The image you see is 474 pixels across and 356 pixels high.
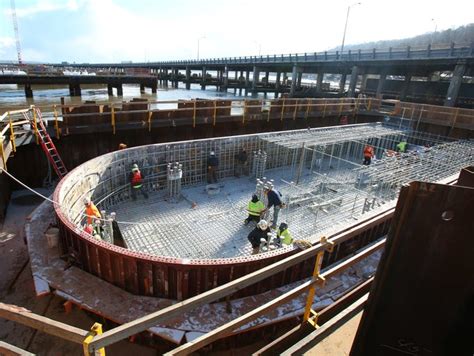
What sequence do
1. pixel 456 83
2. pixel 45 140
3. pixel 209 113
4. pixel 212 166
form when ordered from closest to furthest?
pixel 45 140 → pixel 212 166 → pixel 209 113 → pixel 456 83

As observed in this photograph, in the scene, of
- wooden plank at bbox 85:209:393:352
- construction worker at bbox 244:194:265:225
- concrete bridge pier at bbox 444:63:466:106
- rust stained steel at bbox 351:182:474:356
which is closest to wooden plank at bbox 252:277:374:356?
wooden plank at bbox 85:209:393:352

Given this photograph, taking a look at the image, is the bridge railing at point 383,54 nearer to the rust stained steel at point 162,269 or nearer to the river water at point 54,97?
the river water at point 54,97

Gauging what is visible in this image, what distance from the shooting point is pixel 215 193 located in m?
11.6

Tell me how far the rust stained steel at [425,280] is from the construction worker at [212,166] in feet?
32.0

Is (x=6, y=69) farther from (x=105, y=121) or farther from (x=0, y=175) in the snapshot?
(x=0, y=175)

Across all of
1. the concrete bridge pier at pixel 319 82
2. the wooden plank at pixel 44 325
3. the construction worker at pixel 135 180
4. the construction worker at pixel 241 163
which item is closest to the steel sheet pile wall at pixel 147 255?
the construction worker at pixel 135 180

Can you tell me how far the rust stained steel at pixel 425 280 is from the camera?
7.02 ft

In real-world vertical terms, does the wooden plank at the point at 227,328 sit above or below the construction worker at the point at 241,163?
above

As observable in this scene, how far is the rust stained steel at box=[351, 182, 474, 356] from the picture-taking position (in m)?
2.14

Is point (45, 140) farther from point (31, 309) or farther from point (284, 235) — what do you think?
point (284, 235)

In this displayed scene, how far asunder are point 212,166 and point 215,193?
1.20 metres

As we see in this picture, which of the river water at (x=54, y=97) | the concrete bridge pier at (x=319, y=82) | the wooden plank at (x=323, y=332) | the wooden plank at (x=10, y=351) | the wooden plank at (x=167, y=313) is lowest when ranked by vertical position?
the river water at (x=54, y=97)

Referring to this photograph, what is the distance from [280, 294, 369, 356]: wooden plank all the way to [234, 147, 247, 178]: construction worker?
9.84 m

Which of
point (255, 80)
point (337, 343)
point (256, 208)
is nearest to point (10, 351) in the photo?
point (337, 343)
